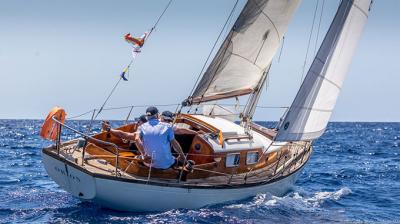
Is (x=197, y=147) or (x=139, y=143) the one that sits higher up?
(x=197, y=147)

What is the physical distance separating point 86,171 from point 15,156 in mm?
15118

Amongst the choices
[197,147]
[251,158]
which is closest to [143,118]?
[197,147]

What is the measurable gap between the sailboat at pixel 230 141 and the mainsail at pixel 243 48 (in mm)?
25

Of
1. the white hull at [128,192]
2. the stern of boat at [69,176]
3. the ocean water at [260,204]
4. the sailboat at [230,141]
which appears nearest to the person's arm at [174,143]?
the sailboat at [230,141]

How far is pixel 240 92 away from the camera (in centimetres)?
1667

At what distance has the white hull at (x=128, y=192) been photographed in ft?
41.6

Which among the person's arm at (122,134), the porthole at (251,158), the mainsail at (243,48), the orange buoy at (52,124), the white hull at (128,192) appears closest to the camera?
the white hull at (128,192)

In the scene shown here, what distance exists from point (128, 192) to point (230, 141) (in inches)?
120

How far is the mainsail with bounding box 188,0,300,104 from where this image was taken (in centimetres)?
1628

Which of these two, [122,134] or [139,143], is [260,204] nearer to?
[139,143]

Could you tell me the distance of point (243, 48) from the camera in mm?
16562

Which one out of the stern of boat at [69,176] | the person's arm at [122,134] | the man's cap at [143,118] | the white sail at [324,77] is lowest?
the stern of boat at [69,176]

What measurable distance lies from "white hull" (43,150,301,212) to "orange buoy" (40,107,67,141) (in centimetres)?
45

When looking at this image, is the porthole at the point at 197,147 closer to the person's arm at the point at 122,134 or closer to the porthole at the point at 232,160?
the porthole at the point at 232,160
